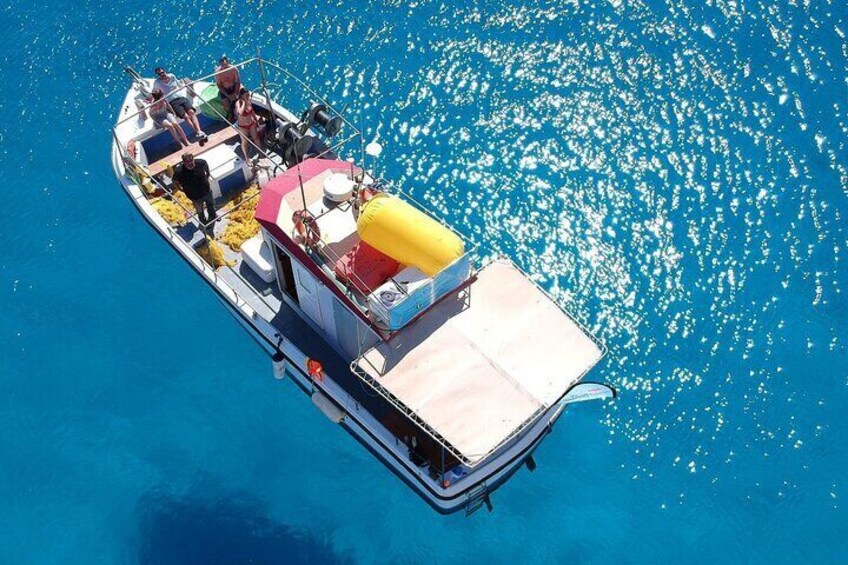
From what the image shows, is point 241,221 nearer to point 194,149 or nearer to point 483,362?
point 194,149

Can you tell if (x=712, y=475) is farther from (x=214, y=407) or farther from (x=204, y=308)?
(x=204, y=308)

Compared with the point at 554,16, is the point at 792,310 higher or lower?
lower

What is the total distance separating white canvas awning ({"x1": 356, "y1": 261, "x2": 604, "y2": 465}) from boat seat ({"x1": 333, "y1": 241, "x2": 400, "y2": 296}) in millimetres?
1138

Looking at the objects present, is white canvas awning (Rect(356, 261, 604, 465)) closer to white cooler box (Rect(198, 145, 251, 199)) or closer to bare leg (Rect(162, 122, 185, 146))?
white cooler box (Rect(198, 145, 251, 199))

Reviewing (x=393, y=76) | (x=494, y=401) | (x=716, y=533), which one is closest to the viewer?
(x=494, y=401)

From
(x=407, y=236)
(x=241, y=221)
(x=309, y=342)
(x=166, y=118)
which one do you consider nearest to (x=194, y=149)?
(x=166, y=118)

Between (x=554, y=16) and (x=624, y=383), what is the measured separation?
12475 mm

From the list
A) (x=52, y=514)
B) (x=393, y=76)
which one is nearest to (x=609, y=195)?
(x=393, y=76)

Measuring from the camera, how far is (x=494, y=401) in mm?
14562

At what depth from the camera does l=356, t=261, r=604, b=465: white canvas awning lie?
14.4m

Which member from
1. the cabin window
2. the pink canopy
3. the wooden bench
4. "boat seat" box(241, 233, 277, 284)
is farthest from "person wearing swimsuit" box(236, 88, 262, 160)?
the cabin window

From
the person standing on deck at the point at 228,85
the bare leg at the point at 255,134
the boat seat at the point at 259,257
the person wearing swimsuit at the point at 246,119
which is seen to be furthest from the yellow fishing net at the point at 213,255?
the person standing on deck at the point at 228,85

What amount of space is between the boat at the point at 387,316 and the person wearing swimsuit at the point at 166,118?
0.84 metres

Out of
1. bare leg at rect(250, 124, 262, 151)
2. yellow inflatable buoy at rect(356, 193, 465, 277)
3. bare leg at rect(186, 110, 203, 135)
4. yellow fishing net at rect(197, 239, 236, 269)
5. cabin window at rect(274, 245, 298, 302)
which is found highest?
yellow inflatable buoy at rect(356, 193, 465, 277)
